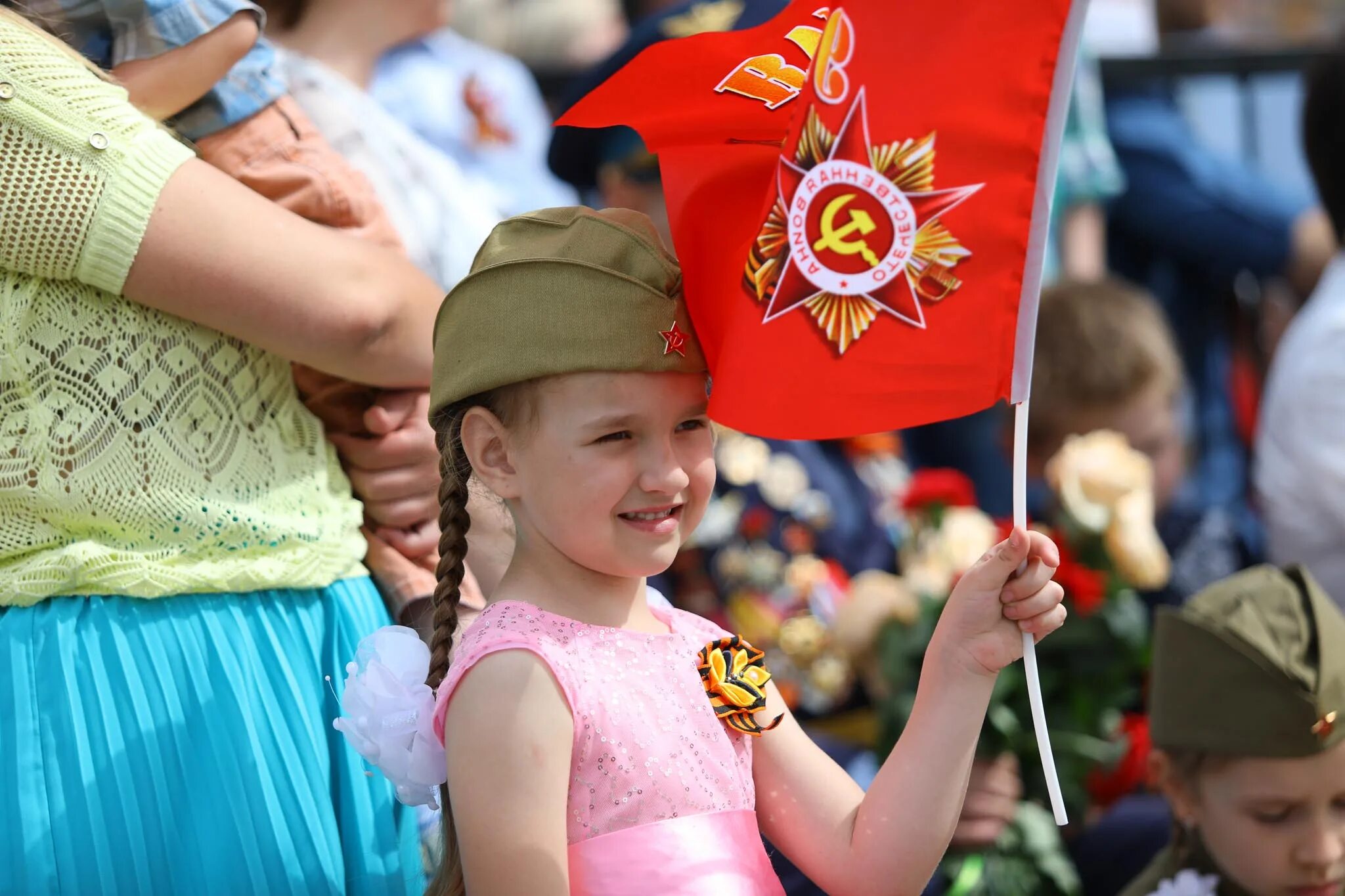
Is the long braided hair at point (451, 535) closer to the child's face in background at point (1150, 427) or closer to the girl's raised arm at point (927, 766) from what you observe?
the girl's raised arm at point (927, 766)

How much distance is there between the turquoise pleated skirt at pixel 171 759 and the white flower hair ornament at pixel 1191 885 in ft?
4.68

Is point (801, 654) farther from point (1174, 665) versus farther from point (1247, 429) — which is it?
point (1247, 429)

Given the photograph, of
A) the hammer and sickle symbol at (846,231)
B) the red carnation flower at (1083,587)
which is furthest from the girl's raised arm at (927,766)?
the red carnation flower at (1083,587)

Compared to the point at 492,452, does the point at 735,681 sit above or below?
below

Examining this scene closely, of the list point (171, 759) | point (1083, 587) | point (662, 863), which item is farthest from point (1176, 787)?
point (171, 759)

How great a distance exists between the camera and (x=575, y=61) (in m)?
5.68

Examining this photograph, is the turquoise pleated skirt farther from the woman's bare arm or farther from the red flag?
the red flag

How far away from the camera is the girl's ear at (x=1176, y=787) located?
288cm

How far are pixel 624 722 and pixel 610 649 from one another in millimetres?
102

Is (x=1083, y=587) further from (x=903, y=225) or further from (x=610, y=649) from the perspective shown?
(x=903, y=225)

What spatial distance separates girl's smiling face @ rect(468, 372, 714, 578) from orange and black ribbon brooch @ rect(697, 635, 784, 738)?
5.4 inches

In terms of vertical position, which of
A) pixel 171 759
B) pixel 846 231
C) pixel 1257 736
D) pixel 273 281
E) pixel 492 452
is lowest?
pixel 1257 736

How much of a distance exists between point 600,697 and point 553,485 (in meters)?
0.25

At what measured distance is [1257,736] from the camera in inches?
108
